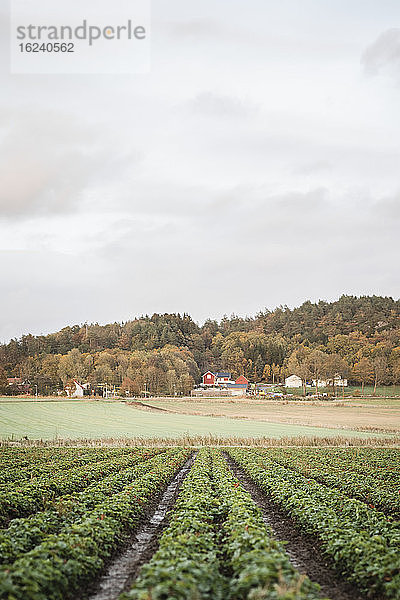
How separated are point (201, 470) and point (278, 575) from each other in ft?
54.9

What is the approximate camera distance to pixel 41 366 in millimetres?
138250

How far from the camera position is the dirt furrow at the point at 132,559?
9.50 m

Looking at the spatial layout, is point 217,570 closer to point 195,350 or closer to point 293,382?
point 293,382

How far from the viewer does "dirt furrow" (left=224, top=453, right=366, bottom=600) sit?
967 cm

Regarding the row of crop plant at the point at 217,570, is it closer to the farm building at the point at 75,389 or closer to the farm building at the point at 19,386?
the farm building at the point at 19,386

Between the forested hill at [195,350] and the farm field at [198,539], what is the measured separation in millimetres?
95586

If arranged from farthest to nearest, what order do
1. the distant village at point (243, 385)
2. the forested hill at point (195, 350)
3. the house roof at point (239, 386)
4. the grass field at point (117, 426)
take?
the house roof at point (239, 386)
the forested hill at point (195, 350)
the distant village at point (243, 385)
the grass field at point (117, 426)

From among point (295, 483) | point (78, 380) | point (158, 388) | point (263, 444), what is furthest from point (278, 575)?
point (78, 380)

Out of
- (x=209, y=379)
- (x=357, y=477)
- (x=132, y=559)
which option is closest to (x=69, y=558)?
(x=132, y=559)

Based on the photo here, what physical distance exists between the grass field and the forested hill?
55638 mm

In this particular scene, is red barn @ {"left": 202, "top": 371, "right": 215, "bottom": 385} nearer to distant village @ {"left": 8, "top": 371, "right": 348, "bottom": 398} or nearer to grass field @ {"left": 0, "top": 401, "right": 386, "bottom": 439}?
distant village @ {"left": 8, "top": 371, "right": 348, "bottom": 398}

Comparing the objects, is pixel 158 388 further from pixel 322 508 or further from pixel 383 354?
pixel 322 508

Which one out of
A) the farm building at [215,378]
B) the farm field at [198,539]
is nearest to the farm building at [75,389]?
the farm building at [215,378]

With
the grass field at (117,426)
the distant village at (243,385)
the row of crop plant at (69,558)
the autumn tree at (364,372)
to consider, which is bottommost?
the distant village at (243,385)
